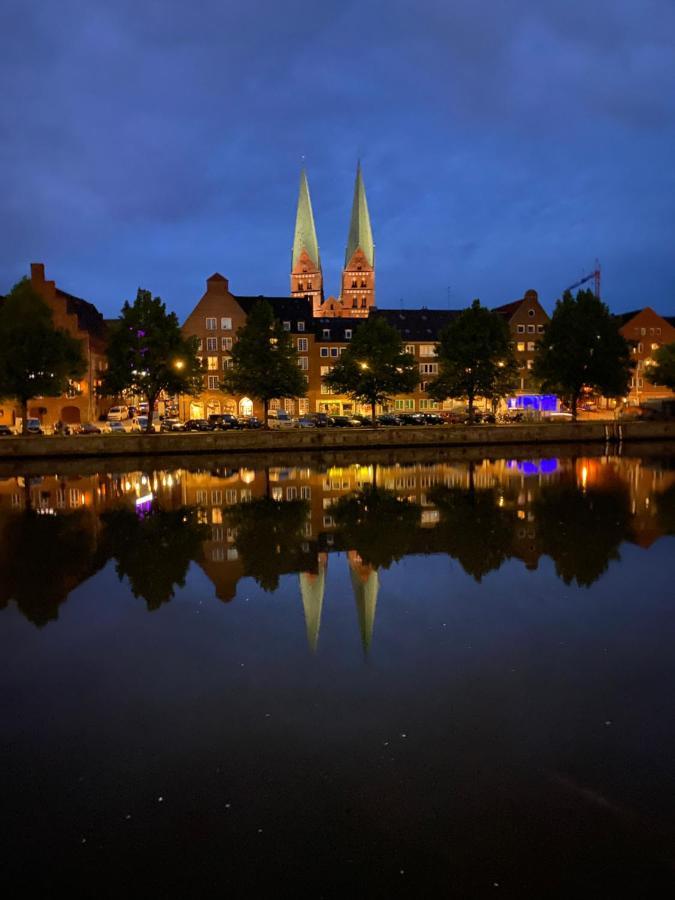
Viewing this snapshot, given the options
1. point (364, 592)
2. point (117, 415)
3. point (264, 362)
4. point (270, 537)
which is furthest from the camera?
point (117, 415)

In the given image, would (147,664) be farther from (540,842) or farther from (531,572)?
(531,572)

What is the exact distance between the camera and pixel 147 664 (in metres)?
13.4

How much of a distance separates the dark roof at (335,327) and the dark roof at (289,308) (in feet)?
5.84

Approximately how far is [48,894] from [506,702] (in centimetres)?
721

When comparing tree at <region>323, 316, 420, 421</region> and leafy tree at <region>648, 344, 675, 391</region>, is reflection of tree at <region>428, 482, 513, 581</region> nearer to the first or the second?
tree at <region>323, 316, 420, 421</region>

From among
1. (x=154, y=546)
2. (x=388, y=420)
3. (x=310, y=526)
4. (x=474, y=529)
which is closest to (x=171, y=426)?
(x=388, y=420)

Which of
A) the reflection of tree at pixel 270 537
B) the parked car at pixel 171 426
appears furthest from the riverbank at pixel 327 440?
the reflection of tree at pixel 270 537

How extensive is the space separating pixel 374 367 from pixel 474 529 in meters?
52.9

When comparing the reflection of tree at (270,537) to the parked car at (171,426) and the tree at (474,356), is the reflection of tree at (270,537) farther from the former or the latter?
the tree at (474,356)

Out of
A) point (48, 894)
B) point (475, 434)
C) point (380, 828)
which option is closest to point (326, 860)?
point (380, 828)

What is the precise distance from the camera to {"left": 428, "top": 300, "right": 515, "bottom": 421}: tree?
77.5 metres

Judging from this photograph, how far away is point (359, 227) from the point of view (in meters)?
163

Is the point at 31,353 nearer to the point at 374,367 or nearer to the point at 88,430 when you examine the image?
the point at 88,430

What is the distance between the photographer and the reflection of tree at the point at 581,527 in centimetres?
2059
